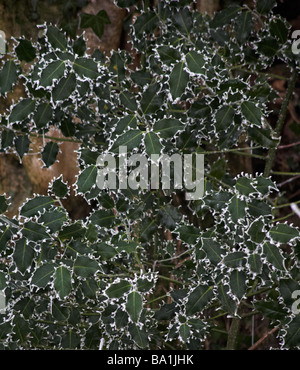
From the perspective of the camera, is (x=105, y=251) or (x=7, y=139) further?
(x=7, y=139)

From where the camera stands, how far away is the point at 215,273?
117 cm

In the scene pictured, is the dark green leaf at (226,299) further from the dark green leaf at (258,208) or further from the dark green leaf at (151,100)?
the dark green leaf at (151,100)

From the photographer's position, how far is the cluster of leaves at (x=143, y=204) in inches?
42.9

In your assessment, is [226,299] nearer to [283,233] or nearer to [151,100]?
[283,233]

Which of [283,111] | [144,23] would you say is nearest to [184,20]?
[144,23]

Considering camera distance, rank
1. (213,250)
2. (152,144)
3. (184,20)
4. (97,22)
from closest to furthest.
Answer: (152,144)
(213,250)
(184,20)
(97,22)

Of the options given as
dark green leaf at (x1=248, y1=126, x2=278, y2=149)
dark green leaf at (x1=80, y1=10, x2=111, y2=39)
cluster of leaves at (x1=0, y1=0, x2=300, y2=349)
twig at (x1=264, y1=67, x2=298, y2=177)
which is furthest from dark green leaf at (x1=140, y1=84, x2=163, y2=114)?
dark green leaf at (x1=80, y1=10, x2=111, y2=39)

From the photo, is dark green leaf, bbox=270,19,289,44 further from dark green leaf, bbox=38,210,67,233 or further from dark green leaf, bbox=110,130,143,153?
dark green leaf, bbox=38,210,67,233

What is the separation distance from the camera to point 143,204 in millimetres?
1304

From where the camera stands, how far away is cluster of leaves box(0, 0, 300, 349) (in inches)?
42.9

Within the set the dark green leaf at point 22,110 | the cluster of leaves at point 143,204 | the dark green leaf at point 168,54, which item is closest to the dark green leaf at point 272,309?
the cluster of leaves at point 143,204

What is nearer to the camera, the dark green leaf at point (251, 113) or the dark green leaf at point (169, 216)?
the dark green leaf at point (251, 113)

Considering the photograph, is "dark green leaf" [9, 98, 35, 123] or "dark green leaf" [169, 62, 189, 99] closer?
"dark green leaf" [169, 62, 189, 99]

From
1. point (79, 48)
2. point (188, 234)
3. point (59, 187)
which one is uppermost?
point (79, 48)
